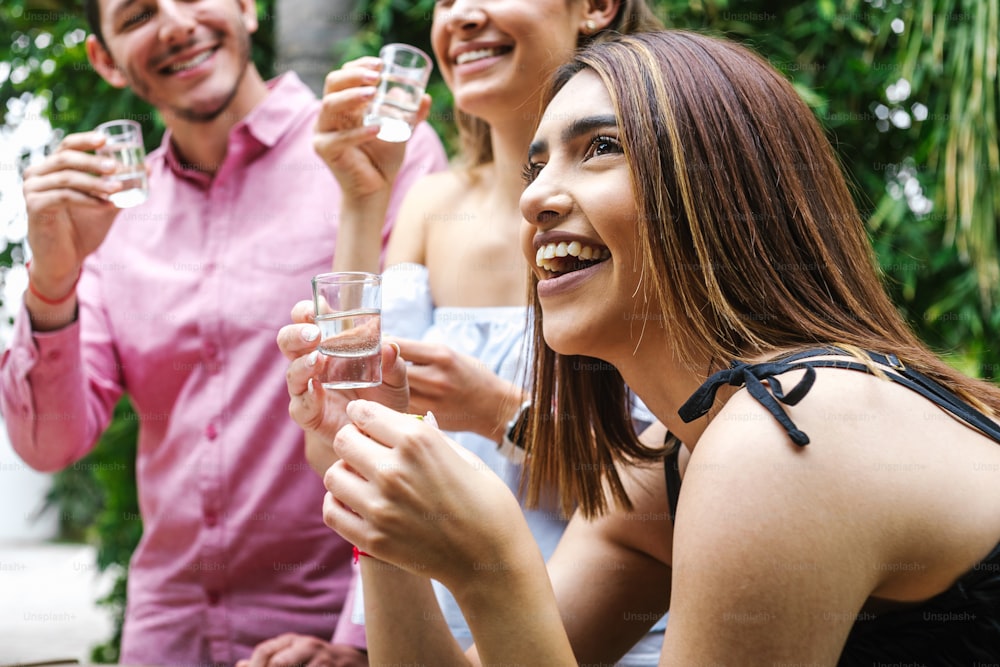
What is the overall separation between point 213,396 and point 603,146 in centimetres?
169

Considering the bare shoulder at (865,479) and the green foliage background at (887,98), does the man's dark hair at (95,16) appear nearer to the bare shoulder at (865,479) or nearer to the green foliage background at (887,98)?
the green foliage background at (887,98)

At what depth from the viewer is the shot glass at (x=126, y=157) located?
2.72 metres

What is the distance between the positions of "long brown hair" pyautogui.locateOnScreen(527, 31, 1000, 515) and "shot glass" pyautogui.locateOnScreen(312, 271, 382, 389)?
1.55 ft

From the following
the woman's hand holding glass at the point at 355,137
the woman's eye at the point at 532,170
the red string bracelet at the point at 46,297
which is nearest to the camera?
the woman's eye at the point at 532,170

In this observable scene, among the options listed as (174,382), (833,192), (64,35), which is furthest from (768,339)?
(64,35)

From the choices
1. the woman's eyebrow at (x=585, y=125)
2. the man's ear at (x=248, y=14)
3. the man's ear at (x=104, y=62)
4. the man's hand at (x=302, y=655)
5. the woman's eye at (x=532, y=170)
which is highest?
the woman's eyebrow at (x=585, y=125)

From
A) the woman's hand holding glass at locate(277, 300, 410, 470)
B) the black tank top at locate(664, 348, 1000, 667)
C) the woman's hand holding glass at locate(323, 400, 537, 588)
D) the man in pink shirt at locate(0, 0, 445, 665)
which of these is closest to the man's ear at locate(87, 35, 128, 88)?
the man in pink shirt at locate(0, 0, 445, 665)

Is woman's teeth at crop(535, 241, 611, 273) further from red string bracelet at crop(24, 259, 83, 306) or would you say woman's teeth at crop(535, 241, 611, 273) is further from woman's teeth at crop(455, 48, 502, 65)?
red string bracelet at crop(24, 259, 83, 306)

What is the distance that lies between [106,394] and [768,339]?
2.34 meters

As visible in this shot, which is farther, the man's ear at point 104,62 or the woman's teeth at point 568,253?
the man's ear at point 104,62

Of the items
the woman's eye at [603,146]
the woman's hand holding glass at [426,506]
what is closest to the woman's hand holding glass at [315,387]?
the woman's hand holding glass at [426,506]

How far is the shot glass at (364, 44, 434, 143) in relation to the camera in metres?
2.45

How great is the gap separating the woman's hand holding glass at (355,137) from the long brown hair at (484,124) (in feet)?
0.85

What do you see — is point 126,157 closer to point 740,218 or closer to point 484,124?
point 484,124
